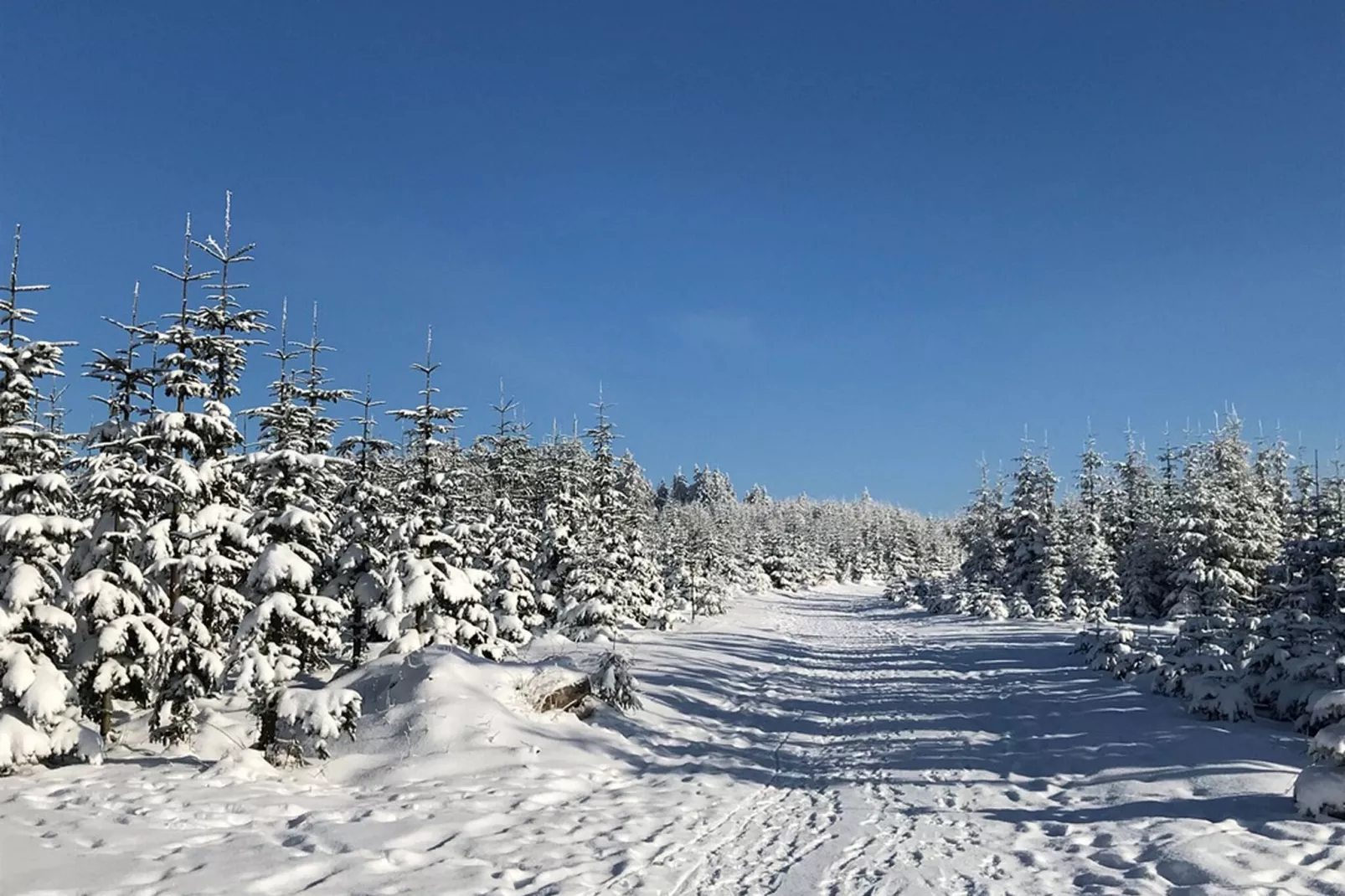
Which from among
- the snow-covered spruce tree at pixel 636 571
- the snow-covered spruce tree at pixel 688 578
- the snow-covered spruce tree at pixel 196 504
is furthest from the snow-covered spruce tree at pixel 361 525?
the snow-covered spruce tree at pixel 688 578

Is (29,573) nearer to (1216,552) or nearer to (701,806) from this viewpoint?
(701,806)

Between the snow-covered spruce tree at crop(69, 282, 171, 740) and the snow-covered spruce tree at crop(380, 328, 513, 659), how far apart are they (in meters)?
5.34

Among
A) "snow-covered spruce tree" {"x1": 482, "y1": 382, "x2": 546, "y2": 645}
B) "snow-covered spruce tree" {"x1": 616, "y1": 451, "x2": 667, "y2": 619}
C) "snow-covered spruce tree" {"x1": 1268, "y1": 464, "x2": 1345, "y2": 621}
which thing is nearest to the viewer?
"snow-covered spruce tree" {"x1": 1268, "y1": 464, "x2": 1345, "y2": 621}

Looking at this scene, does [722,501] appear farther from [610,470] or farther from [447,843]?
[447,843]

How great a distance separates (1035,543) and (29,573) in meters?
53.5

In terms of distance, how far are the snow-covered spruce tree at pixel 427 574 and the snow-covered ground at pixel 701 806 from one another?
8.21 ft

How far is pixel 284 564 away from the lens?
16500 millimetres

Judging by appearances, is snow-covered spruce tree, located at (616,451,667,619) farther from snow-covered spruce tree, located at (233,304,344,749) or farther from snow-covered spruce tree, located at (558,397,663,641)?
snow-covered spruce tree, located at (233,304,344,749)

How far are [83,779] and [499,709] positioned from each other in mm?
6837

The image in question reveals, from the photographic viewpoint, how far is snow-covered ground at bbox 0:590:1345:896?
920cm

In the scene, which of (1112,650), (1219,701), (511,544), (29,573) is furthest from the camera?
(511,544)

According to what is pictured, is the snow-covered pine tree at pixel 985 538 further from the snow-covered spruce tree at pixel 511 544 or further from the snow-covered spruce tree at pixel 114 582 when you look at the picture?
the snow-covered spruce tree at pixel 114 582

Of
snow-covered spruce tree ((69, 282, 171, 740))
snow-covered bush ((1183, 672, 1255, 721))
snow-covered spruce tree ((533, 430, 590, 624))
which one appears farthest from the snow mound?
snow-covered spruce tree ((533, 430, 590, 624))

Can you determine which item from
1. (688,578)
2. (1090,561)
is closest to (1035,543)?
(1090,561)
